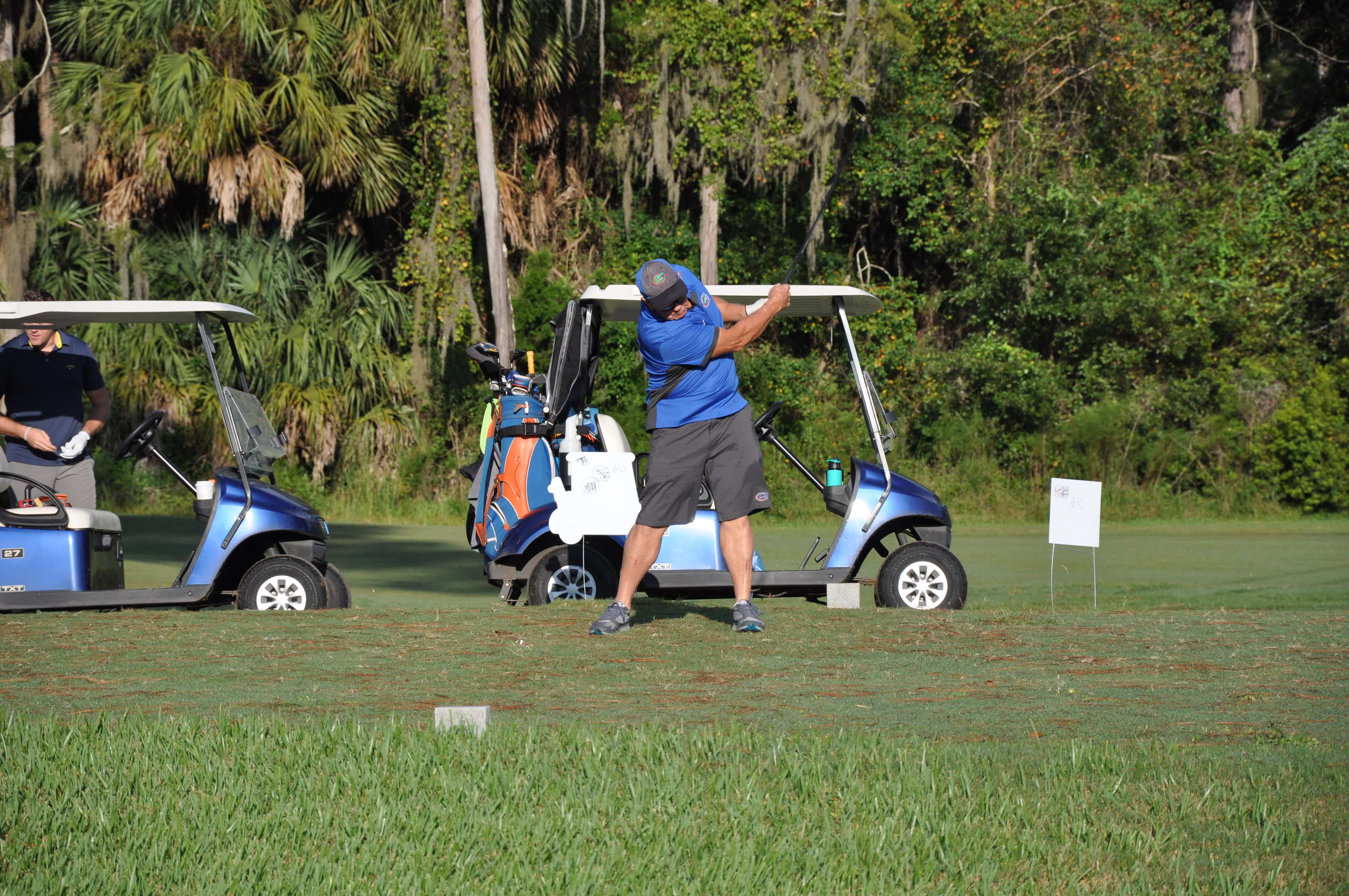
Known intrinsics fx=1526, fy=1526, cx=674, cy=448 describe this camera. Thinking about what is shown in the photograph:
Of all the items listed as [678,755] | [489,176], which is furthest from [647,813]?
[489,176]

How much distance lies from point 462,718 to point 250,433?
4.42 metres

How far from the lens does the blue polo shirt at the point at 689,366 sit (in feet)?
24.0

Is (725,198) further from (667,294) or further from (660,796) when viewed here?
(660,796)

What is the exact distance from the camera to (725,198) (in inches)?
987

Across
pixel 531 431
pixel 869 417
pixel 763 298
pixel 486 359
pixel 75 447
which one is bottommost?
pixel 75 447

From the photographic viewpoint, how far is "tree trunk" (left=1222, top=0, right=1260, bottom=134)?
26188mm

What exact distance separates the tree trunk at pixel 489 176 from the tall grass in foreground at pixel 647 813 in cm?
1669

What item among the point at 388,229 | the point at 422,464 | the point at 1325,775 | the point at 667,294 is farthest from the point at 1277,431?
the point at 1325,775

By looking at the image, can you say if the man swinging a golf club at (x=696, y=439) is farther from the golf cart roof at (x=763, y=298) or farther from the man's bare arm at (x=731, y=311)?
the golf cart roof at (x=763, y=298)

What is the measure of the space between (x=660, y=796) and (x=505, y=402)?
5.62 meters

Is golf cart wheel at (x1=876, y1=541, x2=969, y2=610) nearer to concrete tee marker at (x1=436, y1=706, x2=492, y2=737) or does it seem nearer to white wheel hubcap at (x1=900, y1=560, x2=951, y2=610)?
white wheel hubcap at (x1=900, y1=560, x2=951, y2=610)

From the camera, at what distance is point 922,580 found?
8.87 metres

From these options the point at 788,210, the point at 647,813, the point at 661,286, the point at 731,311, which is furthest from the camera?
the point at 788,210

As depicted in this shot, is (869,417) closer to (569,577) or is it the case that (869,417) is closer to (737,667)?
(569,577)
